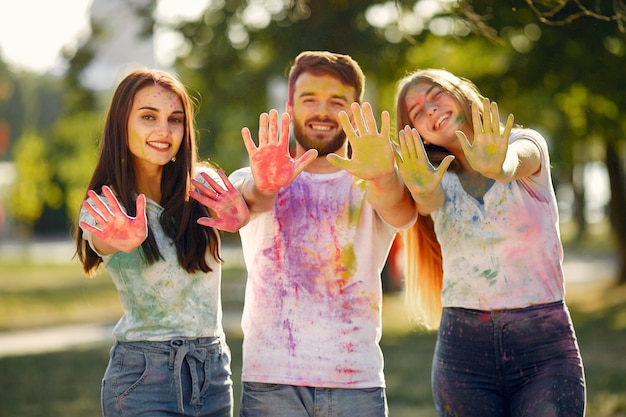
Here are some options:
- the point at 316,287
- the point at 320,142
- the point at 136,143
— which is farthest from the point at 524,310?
the point at 136,143

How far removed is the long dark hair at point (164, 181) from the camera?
2992 mm

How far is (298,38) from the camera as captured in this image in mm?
7660

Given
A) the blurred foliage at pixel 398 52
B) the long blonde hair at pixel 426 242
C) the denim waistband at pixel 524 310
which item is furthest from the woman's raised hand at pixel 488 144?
the blurred foliage at pixel 398 52

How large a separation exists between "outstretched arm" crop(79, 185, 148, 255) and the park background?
2.78 feet

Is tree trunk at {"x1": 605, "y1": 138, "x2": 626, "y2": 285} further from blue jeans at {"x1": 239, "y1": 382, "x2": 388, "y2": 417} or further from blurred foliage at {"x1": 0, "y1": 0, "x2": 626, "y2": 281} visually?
blue jeans at {"x1": 239, "y1": 382, "x2": 388, "y2": 417}

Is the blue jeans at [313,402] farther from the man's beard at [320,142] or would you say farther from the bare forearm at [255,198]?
the man's beard at [320,142]

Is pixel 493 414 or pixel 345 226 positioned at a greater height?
pixel 345 226

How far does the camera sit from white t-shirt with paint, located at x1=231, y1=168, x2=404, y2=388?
293 cm

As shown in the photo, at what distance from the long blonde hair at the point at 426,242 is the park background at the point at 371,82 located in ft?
1.28

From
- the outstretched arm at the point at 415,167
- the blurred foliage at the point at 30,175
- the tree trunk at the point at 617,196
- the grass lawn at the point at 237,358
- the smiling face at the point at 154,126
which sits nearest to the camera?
the outstretched arm at the point at 415,167

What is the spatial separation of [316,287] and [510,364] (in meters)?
0.69

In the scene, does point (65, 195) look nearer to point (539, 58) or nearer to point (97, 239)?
point (539, 58)

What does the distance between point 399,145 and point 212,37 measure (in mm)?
6501

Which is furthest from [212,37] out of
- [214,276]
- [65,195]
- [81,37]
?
[65,195]
